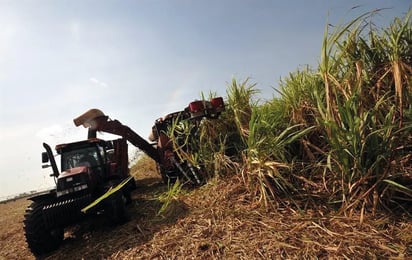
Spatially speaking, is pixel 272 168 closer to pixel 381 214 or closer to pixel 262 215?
pixel 262 215

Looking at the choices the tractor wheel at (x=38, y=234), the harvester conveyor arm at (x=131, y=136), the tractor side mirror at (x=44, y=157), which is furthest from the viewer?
the harvester conveyor arm at (x=131, y=136)

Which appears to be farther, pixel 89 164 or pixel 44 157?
pixel 89 164

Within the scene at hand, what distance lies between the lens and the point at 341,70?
3.41 metres

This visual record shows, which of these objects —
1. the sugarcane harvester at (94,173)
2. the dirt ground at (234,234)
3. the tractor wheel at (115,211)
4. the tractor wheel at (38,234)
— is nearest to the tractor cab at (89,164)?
the sugarcane harvester at (94,173)

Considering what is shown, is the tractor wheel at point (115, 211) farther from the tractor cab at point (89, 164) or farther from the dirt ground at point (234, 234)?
the tractor cab at point (89, 164)

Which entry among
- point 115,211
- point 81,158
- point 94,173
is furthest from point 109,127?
point 115,211

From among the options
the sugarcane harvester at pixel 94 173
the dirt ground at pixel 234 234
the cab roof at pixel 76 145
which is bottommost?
the dirt ground at pixel 234 234

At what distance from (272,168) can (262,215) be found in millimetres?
514

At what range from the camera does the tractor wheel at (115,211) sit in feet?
15.3

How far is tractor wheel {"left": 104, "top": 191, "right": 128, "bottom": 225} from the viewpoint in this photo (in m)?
4.68

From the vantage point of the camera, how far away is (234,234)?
3033 mm

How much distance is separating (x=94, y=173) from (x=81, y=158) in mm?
661

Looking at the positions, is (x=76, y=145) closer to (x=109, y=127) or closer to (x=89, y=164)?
(x=89, y=164)

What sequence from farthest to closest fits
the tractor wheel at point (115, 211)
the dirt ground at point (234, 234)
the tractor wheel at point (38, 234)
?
the tractor wheel at point (115, 211) → the tractor wheel at point (38, 234) → the dirt ground at point (234, 234)
